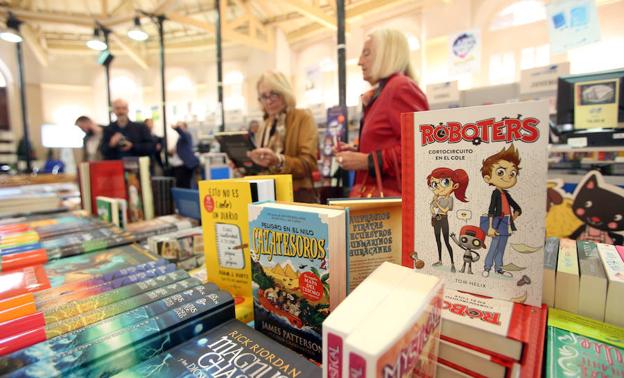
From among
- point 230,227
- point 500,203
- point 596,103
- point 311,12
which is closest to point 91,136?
point 230,227

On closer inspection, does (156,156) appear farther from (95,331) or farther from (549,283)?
(549,283)

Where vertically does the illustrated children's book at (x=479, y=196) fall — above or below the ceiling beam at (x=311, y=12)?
below

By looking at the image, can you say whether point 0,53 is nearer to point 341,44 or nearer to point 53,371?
point 341,44

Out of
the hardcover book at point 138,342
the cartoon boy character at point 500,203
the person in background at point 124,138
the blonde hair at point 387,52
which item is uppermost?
the blonde hair at point 387,52

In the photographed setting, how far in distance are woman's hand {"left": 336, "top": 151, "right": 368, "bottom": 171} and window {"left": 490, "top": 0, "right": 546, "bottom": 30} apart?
303 inches

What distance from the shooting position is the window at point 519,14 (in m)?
6.56

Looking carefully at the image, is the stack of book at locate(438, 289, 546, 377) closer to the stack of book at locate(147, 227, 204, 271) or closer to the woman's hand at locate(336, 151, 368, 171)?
the woman's hand at locate(336, 151, 368, 171)

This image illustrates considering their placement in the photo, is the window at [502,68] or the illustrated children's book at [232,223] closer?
the illustrated children's book at [232,223]

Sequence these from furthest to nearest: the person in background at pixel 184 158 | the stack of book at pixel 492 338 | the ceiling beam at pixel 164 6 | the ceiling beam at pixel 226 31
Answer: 1. the ceiling beam at pixel 226 31
2. the ceiling beam at pixel 164 6
3. the person in background at pixel 184 158
4. the stack of book at pixel 492 338

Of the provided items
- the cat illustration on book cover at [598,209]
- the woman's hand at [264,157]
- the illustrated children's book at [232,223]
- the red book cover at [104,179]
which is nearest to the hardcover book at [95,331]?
the illustrated children's book at [232,223]

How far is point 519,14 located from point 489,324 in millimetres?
8491

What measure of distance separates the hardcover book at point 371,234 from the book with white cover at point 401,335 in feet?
0.65

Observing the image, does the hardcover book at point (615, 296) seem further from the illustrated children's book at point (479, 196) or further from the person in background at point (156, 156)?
the person in background at point (156, 156)

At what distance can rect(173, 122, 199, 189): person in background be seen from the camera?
4375 mm
